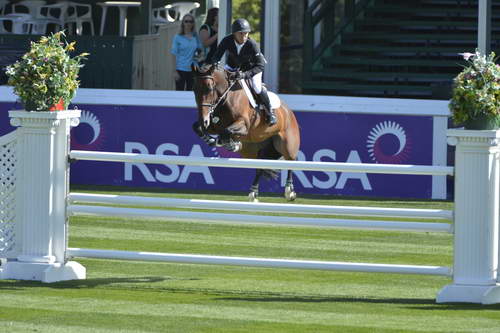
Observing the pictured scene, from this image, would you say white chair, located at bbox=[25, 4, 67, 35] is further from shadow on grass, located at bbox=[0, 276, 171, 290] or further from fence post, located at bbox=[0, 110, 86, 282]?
shadow on grass, located at bbox=[0, 276, 171, 290]

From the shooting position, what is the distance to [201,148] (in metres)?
19.5

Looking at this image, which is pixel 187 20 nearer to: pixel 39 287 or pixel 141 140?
pixel 141 140

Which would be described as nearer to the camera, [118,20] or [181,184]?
[181,184]

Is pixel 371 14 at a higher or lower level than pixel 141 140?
higher

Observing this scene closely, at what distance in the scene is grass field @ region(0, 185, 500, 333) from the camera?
328 inches

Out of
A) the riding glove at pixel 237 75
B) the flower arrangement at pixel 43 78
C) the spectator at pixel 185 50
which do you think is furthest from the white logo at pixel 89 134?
the flower arrangement at pixel 43 78

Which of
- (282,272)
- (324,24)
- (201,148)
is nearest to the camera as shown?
(282,272)

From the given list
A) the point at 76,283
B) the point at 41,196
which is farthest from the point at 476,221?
the point at 41,196

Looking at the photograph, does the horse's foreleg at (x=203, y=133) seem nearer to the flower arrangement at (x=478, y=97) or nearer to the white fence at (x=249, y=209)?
the white fence at (x=249, y=209)

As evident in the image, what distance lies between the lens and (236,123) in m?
14.5

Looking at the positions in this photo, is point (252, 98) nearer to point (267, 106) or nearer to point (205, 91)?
point (267, 106)

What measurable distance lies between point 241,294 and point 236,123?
198 inches

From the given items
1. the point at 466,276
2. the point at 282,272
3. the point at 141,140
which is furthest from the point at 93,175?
the point at 466,276

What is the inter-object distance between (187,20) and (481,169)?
12.7 metres
